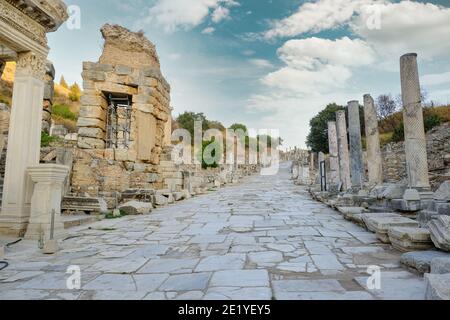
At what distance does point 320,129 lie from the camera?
35.1 metres

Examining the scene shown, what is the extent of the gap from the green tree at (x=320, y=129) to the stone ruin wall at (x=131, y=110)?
2643cm

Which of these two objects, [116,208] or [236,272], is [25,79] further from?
[236,272]

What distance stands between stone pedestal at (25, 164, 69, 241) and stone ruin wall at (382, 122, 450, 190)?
37.8 feet

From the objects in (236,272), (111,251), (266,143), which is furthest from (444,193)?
(266,143)

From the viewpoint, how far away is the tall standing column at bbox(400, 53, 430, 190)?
6977 mm

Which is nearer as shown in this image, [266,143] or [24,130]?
[24,130]

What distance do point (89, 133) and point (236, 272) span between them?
9.05m

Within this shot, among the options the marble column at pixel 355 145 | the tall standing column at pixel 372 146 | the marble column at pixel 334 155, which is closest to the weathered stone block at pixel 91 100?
the marble column at pixel 355 145

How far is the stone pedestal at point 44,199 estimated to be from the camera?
18.3 ft

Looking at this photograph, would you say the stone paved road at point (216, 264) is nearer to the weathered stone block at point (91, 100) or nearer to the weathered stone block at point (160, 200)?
the weathered stone block at point (160, 200)

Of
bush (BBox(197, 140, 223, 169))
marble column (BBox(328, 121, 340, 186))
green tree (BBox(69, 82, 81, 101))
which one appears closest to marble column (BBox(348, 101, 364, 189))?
marble column (BBox(328, 121, 340, 186))

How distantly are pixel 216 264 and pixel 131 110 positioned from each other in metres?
9.06

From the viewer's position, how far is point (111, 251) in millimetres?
4664
